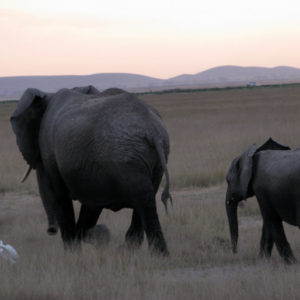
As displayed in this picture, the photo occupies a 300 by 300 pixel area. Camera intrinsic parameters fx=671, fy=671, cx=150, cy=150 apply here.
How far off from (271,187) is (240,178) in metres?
0.55

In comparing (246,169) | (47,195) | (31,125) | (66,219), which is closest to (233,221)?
(246,169)

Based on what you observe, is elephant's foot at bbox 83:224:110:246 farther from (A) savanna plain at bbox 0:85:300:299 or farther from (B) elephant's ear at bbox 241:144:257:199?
(B) elephant's ear at bbox 241:144:257:199

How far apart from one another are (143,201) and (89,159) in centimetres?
63

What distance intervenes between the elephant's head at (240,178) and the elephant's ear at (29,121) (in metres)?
2.16

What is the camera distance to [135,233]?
21.8 ft

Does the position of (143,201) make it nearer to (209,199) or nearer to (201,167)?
(209,199)

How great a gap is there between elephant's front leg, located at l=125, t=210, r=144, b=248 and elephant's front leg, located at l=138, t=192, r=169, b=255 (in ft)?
1.54

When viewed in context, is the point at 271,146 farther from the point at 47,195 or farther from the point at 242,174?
the point at 47,195

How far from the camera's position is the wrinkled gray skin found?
19.2 ft

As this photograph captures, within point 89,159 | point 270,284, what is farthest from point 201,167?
point 270,284

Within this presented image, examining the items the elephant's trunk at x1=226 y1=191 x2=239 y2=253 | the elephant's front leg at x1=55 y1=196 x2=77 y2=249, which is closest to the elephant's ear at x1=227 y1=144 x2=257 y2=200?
the elephant's trunk at x1=226 y1=191 x2=239 y2=253

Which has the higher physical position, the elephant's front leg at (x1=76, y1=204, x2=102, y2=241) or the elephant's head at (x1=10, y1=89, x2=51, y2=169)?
the elephant's head at (x1=10, y1=89, x2=51, y2=169)

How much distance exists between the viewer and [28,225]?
29.0 ft

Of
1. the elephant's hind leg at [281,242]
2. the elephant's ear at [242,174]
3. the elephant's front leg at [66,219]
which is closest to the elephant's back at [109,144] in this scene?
the elephant's front leg at [66,219]
